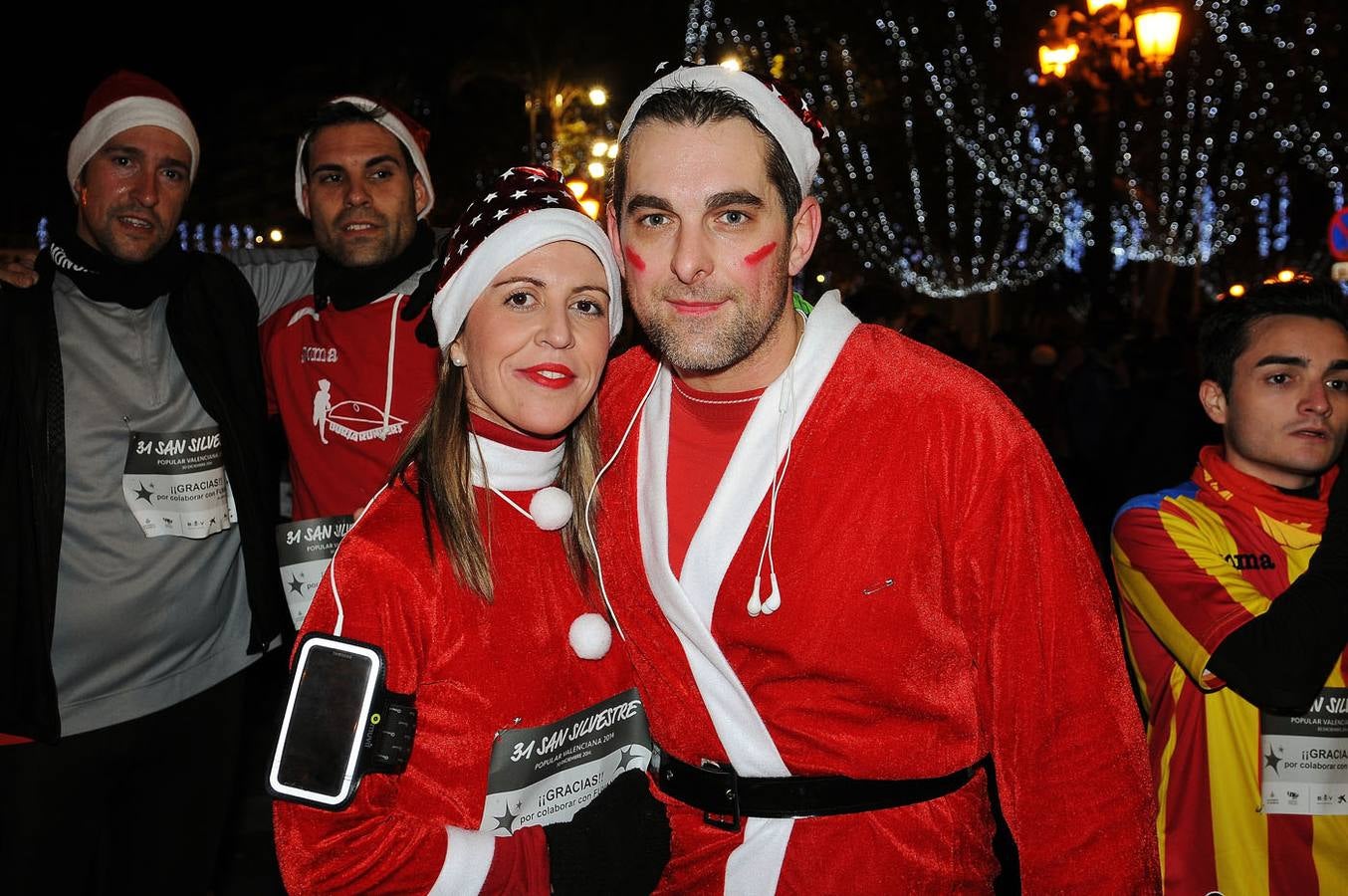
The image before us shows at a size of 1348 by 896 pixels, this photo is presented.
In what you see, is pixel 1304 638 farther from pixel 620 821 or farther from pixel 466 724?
pixel 466 724

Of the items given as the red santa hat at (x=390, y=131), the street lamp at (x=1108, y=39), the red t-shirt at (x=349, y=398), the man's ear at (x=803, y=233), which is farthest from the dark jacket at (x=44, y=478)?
the street lamp at (x=1108, y=39)

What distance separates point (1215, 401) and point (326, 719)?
2563mm

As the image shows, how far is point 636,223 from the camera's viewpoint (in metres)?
2.31

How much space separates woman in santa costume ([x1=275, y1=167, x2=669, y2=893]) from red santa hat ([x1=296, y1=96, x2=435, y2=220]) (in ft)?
5.00

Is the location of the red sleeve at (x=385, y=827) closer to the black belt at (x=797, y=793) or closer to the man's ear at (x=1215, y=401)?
the black belt at (x=797, y=793)

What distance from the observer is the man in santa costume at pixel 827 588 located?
1989mm

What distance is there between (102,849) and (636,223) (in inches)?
98.6

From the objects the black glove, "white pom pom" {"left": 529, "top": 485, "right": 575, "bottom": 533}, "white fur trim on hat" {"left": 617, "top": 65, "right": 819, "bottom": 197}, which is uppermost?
"white fur trim on hat" {"left": 617, "top": 65, "right": 819, "bottom": 197}

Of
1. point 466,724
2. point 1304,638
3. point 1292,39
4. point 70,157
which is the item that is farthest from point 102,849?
point 1292,39

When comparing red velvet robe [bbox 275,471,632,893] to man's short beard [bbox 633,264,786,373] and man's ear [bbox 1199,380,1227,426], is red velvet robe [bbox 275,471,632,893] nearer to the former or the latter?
man's short beard [bbox 633,264,786,373]

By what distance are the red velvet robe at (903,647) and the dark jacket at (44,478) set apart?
5.32ft

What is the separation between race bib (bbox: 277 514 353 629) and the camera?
3170 mm

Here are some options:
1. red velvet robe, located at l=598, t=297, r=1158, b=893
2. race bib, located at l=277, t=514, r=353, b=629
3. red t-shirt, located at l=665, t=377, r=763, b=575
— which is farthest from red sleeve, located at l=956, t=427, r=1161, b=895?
race bib, located at l=277, t=514, r=353, b=629

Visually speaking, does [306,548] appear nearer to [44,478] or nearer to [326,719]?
[44,478]
